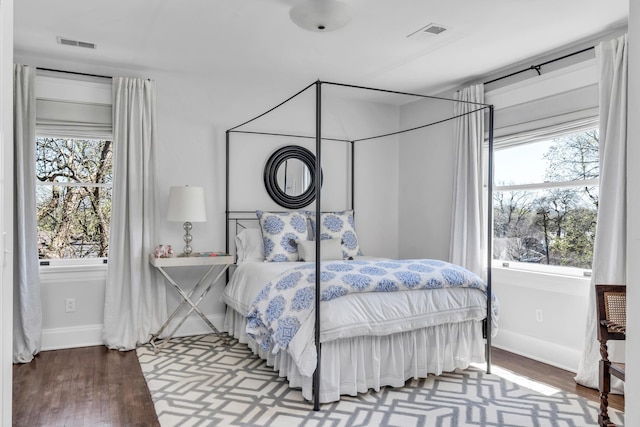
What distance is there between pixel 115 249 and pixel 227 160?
4.25 feet

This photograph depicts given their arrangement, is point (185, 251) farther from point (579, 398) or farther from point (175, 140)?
point (579, 398)

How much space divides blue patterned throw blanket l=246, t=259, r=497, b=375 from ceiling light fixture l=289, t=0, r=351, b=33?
5.17 feet

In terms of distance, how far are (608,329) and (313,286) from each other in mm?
1640

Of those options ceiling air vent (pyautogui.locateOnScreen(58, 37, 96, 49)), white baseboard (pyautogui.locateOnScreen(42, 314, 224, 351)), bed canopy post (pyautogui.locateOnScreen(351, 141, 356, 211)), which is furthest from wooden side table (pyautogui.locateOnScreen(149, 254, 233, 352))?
ceiling air vent (pyautogui.locateOnScreen(58, 37, 96, 49))

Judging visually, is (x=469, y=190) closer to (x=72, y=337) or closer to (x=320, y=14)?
(x=320, y=14)

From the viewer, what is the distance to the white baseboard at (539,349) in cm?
356

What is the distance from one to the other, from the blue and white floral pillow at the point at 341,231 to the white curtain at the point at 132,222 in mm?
1573

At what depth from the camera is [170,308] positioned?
4379mm

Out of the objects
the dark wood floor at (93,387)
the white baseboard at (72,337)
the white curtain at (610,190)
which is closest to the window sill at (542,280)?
the white curtain at (610,190)

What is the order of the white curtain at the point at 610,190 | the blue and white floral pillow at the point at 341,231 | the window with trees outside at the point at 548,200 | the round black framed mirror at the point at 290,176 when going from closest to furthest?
the white curtain at the point at 610,190 → the window with trees outside at the point at 548,200 → the blue and white floral pillow at the point at 341,231 → the round black framed mirror at the point at 290,176

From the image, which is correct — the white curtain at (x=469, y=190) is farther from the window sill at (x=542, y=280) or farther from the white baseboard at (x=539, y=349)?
the white baseboard at (x=539, y=349)

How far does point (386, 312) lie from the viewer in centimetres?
299

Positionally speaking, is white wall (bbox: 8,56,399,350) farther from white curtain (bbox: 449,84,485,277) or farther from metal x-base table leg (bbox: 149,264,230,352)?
white curtain (bbox: 449,84,485,277)

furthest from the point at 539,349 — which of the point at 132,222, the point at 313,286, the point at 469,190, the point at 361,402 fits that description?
the point at 132,222
